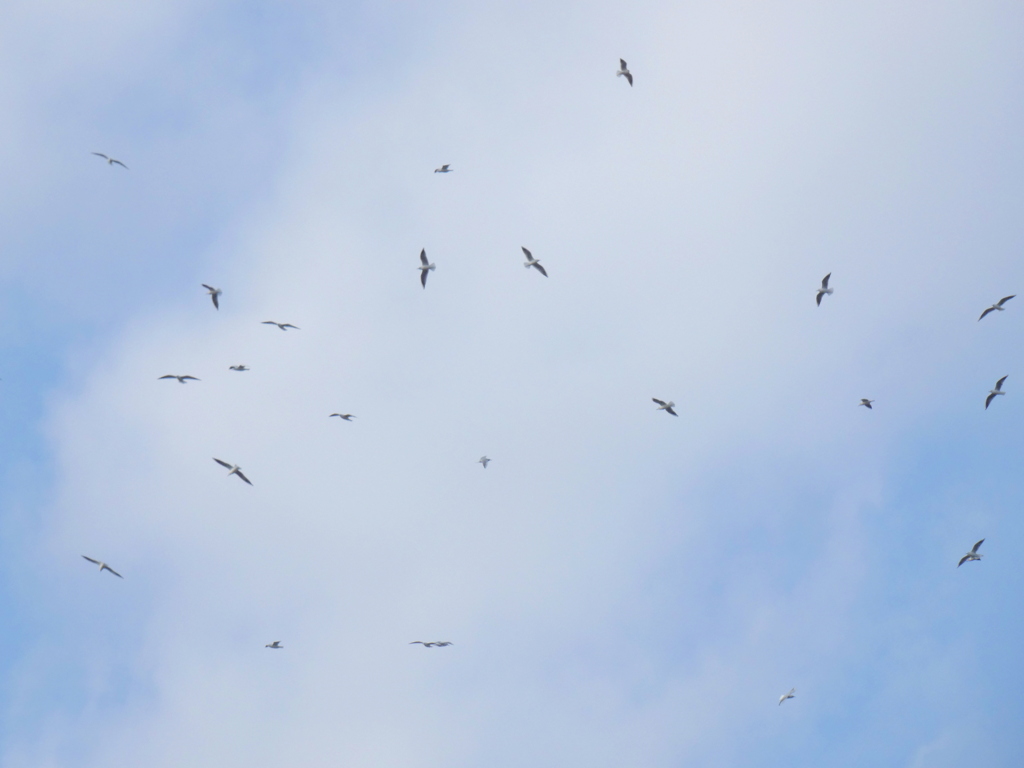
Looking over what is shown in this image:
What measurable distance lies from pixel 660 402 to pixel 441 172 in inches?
1094

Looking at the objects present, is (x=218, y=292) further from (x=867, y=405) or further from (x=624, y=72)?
(x=867, y=405)

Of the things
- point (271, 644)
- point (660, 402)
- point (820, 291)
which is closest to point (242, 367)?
point (271, 644)

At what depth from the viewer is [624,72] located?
3893 inches

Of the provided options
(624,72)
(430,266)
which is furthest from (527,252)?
(624,72)

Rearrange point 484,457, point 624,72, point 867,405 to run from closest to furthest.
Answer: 1. point 624,72
2. point 867,405
3. point 484,457

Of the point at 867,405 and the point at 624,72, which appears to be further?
the point at 867,405

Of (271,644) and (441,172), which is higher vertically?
(441,172)

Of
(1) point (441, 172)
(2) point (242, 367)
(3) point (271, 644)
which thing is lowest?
(3) point (271, 644)

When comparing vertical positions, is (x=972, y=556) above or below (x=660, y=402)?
below

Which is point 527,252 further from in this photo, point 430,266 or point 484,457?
point 484,457

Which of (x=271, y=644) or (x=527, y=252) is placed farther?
(x=271, y=644)

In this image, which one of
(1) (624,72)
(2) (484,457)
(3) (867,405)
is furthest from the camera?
(2) (484,457)

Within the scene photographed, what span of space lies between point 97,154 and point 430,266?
3326 centimetres

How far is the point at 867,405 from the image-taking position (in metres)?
106
